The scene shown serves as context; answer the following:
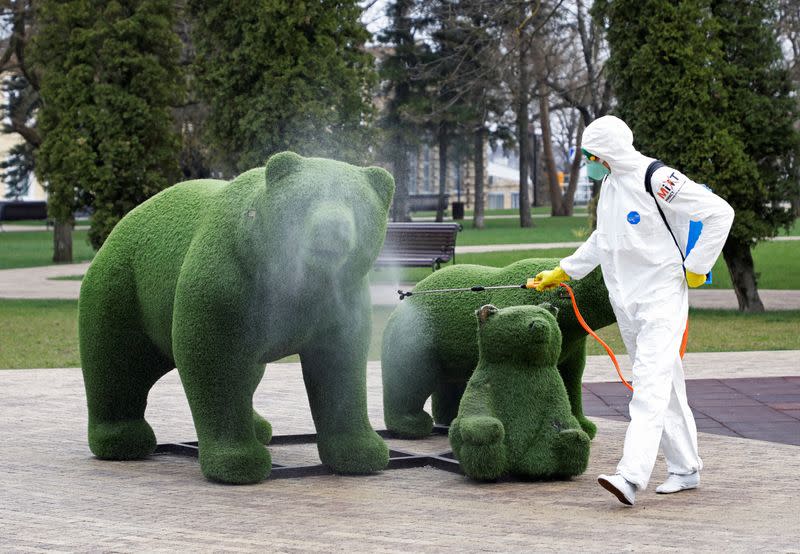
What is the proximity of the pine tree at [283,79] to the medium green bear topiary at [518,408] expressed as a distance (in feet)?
33.9

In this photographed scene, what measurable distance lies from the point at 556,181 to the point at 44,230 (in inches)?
812

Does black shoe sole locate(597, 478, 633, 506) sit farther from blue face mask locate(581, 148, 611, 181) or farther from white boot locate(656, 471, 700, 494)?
blue face mask locate(581, 148, 611, 181)

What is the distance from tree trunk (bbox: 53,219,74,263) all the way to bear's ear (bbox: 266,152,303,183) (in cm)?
2099

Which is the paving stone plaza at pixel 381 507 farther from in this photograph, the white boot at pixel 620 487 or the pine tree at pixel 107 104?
the pine tree at pixel 107 104

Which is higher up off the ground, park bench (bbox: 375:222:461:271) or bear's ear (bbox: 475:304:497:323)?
bear's ear (bbox: 475:304:497:323)

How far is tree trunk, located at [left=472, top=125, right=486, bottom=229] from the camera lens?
135ft

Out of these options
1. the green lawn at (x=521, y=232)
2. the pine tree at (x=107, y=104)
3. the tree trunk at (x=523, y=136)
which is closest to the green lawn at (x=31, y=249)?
the pine tree at (x=107, y=104)

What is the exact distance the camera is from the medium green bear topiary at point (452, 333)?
6.82 m

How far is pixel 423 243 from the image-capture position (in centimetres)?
1636

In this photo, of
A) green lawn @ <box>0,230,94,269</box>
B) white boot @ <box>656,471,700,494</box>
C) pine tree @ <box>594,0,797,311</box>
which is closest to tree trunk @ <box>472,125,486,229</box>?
green lawn @ <box>0,230,94,269</box>

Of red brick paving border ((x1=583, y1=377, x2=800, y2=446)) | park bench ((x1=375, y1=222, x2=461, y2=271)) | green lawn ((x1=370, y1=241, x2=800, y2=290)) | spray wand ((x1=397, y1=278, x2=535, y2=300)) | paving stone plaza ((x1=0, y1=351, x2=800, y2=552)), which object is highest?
spray wand ((x1=397, y1=278, x2=535, y2=300))

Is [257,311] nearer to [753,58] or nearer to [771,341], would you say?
[771,341]

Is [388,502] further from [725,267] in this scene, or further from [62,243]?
[62,243]

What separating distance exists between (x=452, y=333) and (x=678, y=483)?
1.69m
